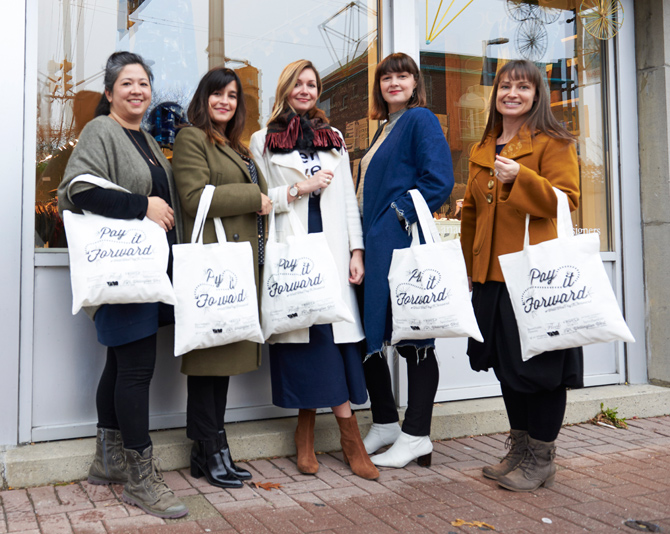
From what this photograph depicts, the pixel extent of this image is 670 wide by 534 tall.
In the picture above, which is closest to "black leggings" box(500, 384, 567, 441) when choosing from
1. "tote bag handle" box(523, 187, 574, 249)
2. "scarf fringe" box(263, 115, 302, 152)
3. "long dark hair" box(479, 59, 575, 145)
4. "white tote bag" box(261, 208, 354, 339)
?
"tote bag handle" box(523, 187, 574, 249)

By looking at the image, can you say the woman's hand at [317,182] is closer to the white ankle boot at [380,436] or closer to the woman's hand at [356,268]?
the woman's hand at [356,268]

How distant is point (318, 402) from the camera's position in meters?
3.40

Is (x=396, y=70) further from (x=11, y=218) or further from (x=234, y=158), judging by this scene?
(x=11, y=218)

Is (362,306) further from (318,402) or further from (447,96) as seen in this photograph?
(447,96)

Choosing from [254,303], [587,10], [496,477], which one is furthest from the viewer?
[587,10]

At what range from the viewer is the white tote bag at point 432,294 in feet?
10.3

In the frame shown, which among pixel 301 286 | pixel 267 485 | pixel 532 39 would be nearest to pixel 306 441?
pixel 267 485

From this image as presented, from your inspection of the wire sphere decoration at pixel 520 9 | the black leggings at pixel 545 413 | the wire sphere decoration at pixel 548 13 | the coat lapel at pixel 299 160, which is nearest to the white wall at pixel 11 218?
the coat lapel at pixel 299 160

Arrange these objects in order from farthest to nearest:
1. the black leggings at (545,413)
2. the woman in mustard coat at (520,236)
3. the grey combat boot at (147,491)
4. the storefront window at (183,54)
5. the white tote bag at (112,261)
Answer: the storefront window at (183,54), the black leggings at (545,413), the woman in mustard coat at (520,236), the grey combat boot at (147,491), the white tote bag at (112,261)

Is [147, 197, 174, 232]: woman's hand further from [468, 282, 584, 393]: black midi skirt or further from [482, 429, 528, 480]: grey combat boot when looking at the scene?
[482, 429, 528, 480]: grey combat boot

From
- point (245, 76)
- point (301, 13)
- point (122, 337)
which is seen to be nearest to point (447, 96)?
point (301, 13)

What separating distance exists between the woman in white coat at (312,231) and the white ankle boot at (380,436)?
25 centimetres

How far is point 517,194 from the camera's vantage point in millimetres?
3039

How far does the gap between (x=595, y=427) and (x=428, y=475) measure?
1665mm
